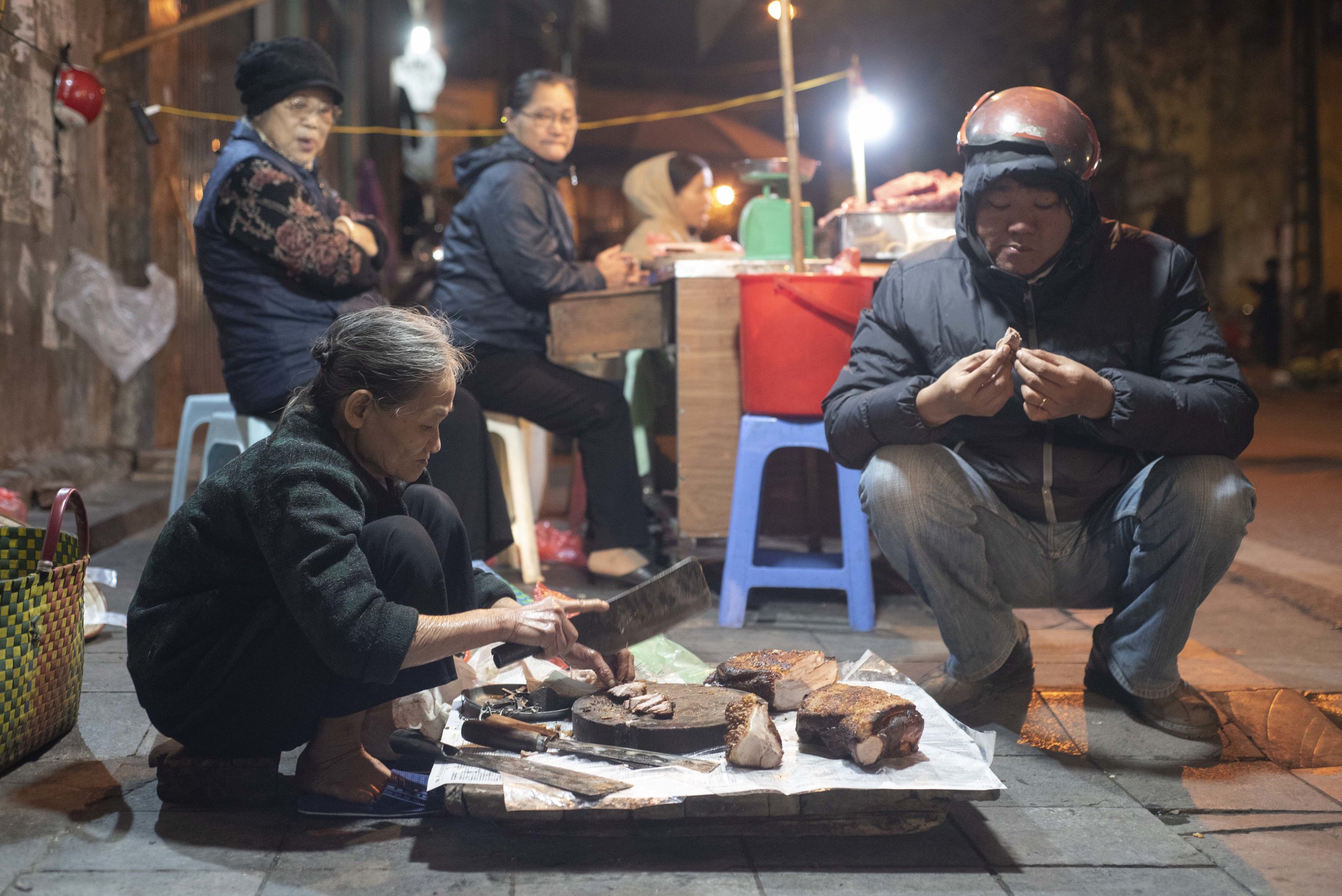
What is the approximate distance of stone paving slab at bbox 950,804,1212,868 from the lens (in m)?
2.08

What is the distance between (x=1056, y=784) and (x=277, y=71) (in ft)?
10.4

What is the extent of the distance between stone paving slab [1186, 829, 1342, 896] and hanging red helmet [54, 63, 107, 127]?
18.0 feet

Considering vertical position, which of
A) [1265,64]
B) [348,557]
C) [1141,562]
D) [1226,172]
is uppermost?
[1265,64]

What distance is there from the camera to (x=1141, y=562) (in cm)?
273

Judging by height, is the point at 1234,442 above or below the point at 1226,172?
below

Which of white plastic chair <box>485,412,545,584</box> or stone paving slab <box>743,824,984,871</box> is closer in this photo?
stone paving slab <box>743,824,984,871</box>

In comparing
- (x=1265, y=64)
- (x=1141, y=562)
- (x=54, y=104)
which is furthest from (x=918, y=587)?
(x=1265, y=64)

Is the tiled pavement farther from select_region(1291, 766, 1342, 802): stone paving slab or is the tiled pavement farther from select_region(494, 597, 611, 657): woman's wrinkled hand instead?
select_region(494, 597, 611, 657): woman's wrinkled hand

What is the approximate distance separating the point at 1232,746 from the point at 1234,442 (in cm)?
72

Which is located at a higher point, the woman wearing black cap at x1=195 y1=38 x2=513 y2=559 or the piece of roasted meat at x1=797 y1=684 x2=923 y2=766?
the woman wearing black cap at x1=195 y1=38 x2=513 y2=559

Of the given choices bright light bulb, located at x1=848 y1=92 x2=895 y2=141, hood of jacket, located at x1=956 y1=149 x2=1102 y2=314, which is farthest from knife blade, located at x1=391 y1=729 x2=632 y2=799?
bright light bulb, located at x1=848 y1=92 x2=895 y2=141

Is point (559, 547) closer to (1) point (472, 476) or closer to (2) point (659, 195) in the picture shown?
(1) point (472, 476)

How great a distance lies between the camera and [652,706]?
91.5 inches

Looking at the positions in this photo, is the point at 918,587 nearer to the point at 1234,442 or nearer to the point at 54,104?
the point at 1234,442
